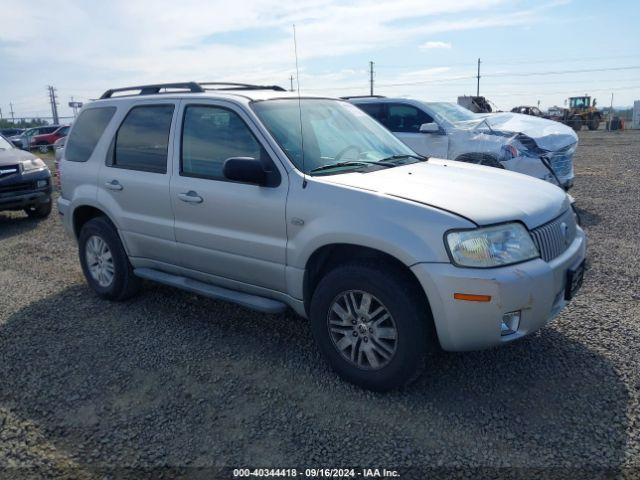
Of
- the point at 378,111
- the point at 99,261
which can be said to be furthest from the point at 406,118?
the point at 99,261

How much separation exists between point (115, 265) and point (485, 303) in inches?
137

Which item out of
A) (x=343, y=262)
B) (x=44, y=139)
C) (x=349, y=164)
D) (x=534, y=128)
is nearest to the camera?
(x=343, y=262)

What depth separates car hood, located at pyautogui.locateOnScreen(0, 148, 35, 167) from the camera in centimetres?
872

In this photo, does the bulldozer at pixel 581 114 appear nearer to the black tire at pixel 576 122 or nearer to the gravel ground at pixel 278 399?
the black tire at pixel 576 122

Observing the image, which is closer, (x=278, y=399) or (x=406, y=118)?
(x=278, y=399)

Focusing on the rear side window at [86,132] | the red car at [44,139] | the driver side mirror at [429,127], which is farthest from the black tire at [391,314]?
the red car at [44,139]

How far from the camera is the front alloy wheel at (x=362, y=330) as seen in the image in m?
3.26

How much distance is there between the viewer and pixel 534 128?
8.64m

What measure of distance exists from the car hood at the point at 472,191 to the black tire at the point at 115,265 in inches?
94.7

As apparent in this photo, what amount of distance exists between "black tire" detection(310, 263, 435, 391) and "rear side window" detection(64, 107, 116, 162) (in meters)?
2.95

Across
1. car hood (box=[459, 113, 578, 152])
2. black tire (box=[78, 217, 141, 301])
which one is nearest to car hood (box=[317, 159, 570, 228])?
black tire (box=[78, 217, 141, 301])

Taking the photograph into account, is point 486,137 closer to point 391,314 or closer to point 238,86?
point 238,86

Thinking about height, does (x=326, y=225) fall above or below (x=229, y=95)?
below

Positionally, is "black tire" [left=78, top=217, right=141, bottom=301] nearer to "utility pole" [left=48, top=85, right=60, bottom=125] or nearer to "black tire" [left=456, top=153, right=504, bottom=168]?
"black tire" [left=456, top=153, right=504, bottom=168]
